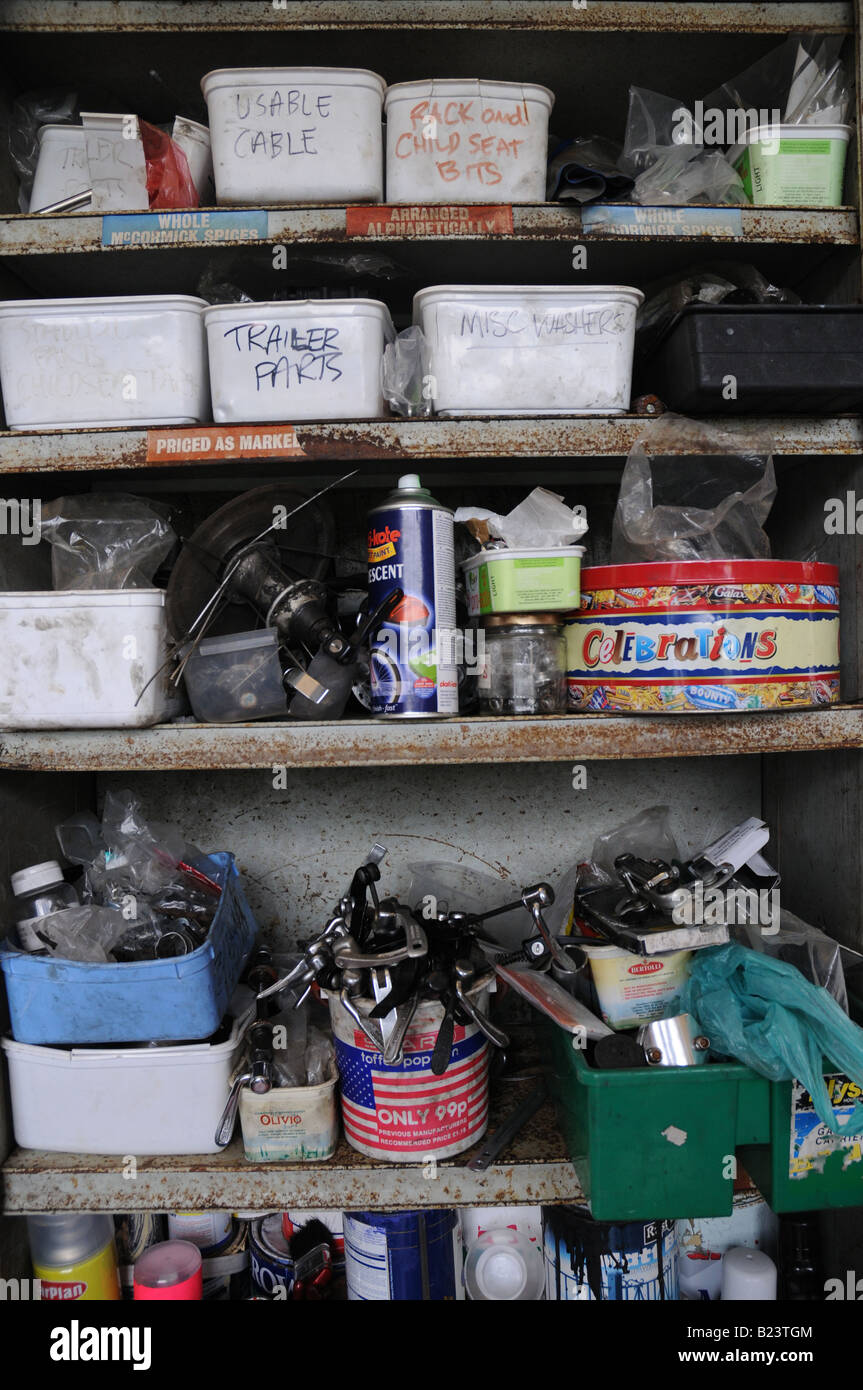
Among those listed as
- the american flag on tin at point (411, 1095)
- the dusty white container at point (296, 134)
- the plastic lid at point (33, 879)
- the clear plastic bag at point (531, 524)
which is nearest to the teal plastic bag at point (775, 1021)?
the american flag on tin at point (411, 1095)

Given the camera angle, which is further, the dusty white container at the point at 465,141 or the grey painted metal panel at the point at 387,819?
the grey painted metal panel at the point at 387,819

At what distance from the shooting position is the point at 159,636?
1.24 metres

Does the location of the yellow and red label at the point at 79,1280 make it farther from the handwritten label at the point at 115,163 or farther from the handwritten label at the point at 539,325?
the handwritten label at the point at 115,163

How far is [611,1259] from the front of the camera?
1281mm

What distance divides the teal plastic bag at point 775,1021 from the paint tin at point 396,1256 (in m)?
0.56

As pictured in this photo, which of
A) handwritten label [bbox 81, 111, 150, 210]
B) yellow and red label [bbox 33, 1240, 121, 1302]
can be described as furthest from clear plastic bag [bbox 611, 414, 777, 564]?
yellow and red label [bbox 33, 1240, 121, 1302]

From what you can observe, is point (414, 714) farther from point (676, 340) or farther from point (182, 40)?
point (182, 40)

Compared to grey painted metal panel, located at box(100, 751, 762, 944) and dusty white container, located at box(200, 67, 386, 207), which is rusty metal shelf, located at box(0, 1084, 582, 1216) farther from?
dusty white container, located at box(200, 67, 386, 207)

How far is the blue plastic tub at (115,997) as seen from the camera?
121 centimetres

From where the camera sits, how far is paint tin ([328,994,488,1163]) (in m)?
1.20

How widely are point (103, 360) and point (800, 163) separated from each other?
1115 mm

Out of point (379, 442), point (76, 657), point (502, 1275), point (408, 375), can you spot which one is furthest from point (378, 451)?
point (502, 1275)

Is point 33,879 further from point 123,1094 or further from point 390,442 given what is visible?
point 390,442
